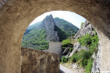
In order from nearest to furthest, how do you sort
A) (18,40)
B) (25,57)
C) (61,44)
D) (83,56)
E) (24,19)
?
(24,19) → (18,40) → (25,57) → (83,56) → (61,44)

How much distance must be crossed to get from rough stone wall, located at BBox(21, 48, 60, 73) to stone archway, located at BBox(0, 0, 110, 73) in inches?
78.7

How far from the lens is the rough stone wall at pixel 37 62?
5035 millimetres

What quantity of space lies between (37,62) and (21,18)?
12.1 ft

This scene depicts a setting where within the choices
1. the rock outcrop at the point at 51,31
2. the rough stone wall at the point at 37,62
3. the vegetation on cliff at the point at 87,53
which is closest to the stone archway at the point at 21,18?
the rough stone wall at the point at 37,62

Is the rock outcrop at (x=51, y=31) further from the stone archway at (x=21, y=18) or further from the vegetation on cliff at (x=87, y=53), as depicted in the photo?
the stone archway at (x=21, y=18)

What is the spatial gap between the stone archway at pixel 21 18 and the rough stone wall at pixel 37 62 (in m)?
2.00

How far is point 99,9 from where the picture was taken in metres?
2.59

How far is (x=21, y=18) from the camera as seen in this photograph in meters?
2.67

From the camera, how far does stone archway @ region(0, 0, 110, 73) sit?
232cm

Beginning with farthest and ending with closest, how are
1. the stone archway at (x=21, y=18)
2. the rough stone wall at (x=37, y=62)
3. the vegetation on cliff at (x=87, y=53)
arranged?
the vegetation on cliff at (x=87, y=53), the rough stone wall at (x=37, y=62), the stone archway at (x=21, y=18)

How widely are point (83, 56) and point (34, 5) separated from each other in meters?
11.5

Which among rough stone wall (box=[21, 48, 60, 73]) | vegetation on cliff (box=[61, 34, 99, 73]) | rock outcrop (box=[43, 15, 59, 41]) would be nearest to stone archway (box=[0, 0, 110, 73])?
rough stone wall (box=[21, 48, 60, 73])

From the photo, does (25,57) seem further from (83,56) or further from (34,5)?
(83,56)

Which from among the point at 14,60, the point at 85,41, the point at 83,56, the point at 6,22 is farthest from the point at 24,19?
the point at 85,41
